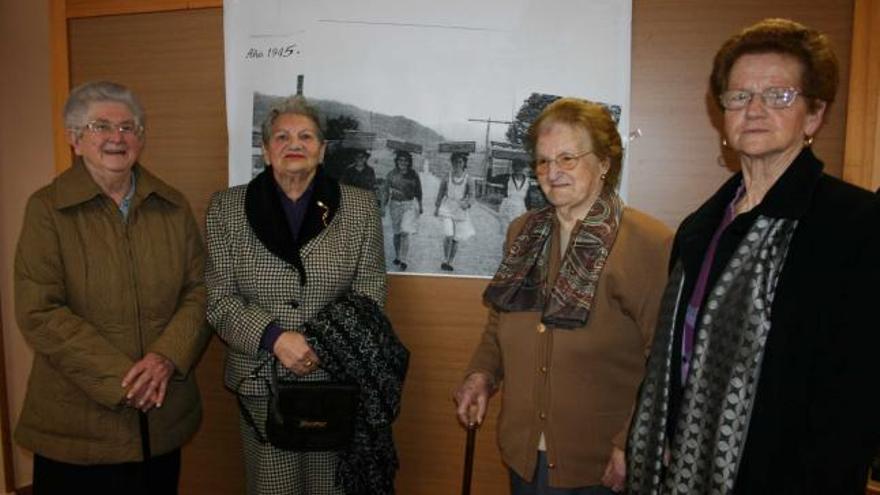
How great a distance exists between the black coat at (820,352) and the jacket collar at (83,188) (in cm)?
160

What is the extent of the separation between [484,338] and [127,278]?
102cm

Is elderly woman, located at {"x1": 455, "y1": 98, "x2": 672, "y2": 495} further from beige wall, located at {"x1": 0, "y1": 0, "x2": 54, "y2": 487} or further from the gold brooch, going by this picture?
beige wall, located at {"x1": 0, "y1": 0, "x2": 54, "y2": 487}

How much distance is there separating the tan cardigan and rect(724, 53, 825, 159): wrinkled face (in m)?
0.39

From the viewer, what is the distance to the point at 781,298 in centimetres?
106

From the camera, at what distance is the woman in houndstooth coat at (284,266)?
69.2 inches

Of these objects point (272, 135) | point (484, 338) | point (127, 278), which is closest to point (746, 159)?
point (484, 338)

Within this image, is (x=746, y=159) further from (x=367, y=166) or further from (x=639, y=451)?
(x=367, y=166)

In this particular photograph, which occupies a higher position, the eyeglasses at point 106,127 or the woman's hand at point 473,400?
the eyeglasses at point 106,127

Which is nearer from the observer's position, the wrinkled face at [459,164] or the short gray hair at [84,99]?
the short gray hair at [84,99]

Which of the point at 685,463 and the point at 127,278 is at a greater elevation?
the point at 127,278

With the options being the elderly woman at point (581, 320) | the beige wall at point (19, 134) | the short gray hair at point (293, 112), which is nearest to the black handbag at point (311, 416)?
the elderly woman at point (581, 320)

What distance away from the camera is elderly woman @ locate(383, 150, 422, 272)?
2.13m

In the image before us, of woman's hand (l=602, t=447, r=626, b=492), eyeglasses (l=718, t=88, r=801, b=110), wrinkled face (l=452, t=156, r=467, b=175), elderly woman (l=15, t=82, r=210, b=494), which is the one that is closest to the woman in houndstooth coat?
elderly woman (l=15, t=82, r=210, b=494)

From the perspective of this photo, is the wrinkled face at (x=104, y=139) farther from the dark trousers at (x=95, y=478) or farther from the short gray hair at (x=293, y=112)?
the dark trousers at (x=95, y=478)
